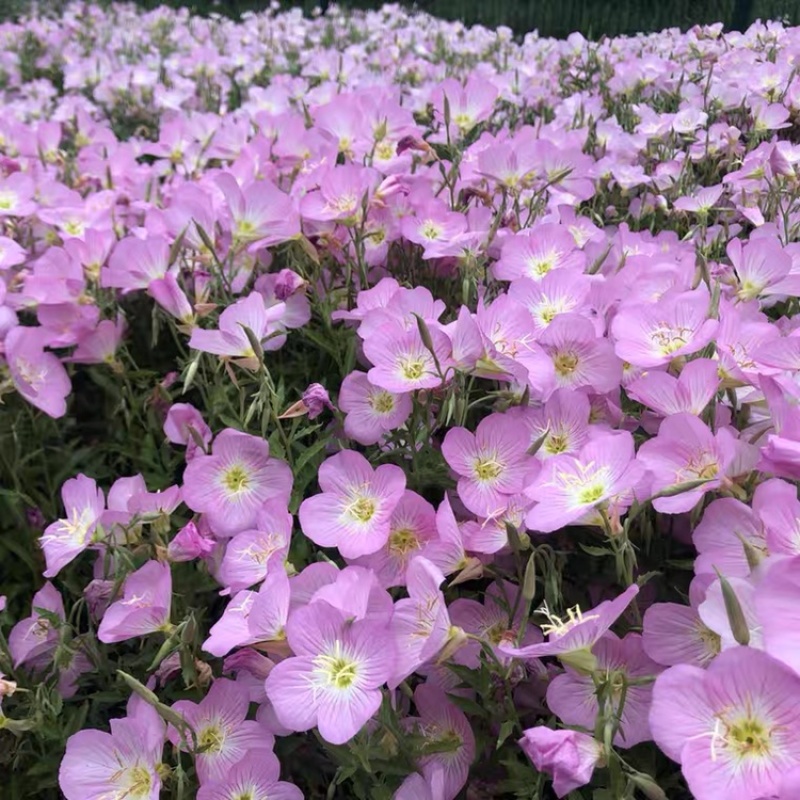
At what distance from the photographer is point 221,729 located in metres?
1.10

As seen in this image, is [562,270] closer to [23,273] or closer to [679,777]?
[679,777]

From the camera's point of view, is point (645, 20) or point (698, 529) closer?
point (698, 529)

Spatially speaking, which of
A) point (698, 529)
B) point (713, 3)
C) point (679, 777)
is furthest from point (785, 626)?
point (713, 3)

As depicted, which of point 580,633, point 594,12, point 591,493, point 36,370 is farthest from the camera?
point 594,12

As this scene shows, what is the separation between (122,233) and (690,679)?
1.73m

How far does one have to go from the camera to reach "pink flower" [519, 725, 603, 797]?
0.82 m

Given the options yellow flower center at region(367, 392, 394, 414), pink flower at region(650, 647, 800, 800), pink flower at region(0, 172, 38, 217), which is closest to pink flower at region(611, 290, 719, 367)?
yellow flower center at region(367, 392, 394, 414)

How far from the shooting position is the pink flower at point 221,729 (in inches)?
42.2

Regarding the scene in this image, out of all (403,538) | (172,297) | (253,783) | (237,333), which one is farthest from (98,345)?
(253,783)

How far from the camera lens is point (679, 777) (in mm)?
965

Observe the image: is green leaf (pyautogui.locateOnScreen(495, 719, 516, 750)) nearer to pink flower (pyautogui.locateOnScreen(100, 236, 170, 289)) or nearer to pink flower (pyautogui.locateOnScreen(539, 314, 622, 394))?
pink flower (pyautogui.locateOnScreen(539, 314, 622, 394))

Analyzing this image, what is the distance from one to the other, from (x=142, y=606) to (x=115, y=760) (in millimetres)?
200

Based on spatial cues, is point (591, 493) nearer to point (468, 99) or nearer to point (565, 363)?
point (565, 363)

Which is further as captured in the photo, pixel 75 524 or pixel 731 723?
pixel 75 524
